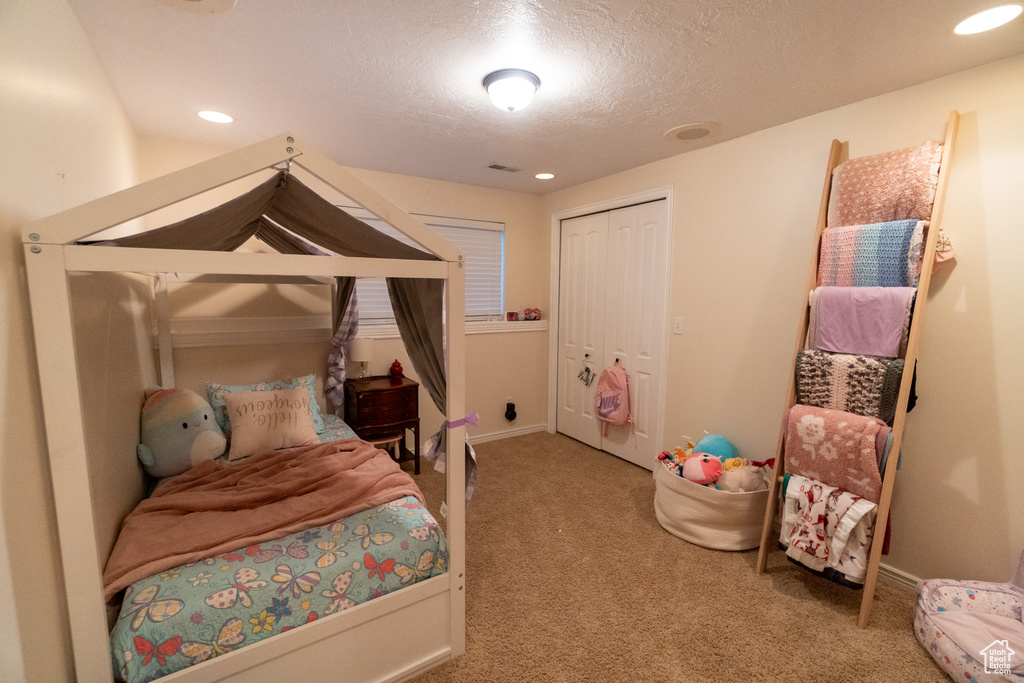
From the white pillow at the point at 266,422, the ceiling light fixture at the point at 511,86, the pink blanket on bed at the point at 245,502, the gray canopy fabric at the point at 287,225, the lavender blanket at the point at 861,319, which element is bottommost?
the pink blanket on bed at the point at 245,502

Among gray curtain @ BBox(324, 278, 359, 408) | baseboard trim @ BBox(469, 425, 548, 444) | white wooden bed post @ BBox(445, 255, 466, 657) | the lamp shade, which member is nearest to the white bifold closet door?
baseboard trim @ BBox(469, 425, 548, 444)

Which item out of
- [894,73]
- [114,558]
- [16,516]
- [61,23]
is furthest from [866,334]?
[61,23]

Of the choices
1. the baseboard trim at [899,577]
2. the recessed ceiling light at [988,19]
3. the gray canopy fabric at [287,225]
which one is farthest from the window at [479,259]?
the baseboard trim at [899,577]

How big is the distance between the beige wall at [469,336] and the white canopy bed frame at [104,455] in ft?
5.21

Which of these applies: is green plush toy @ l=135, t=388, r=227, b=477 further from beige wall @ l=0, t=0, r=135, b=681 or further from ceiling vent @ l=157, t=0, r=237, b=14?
ceiling vent @ l=157, t=0, r=237, b=14

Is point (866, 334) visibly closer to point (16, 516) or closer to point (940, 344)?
point (940, 344)

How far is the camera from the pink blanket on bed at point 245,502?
1447 mm

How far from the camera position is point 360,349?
11.0 ft

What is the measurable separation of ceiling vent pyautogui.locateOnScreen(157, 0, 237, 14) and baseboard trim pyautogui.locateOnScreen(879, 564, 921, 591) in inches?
141

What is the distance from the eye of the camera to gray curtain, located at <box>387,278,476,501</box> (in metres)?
1.70

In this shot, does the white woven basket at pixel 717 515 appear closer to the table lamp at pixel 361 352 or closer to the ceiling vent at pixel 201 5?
the table lamp at pixel 361 352

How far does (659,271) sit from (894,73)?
1.58 metres

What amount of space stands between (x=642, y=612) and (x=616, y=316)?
2.18 m

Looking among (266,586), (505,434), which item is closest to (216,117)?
(266,586)
